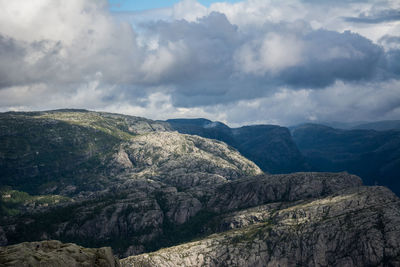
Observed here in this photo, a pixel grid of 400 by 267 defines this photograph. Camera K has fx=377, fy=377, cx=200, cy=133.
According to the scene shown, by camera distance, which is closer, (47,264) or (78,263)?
(47,264)

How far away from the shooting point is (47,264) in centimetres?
16850

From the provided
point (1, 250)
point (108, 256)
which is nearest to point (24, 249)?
point (1, 250)

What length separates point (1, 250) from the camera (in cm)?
19475

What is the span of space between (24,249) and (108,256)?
135ft

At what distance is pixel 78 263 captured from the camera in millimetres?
181125

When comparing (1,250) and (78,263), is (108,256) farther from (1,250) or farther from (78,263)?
(1,250)

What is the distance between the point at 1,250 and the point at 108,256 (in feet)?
179

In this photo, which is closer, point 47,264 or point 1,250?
point 47,264

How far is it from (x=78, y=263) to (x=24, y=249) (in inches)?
1153

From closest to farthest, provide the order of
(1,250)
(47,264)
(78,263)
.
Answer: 1. (47,264)
2. (78,263)
3. (1,250)

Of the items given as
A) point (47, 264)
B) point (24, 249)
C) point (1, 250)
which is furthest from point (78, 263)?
point (1, 250)

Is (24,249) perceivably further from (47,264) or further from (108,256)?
(108,256)

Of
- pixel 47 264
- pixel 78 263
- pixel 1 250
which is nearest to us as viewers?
pixel 47 264

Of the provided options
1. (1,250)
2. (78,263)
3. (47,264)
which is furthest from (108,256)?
(1,250)
